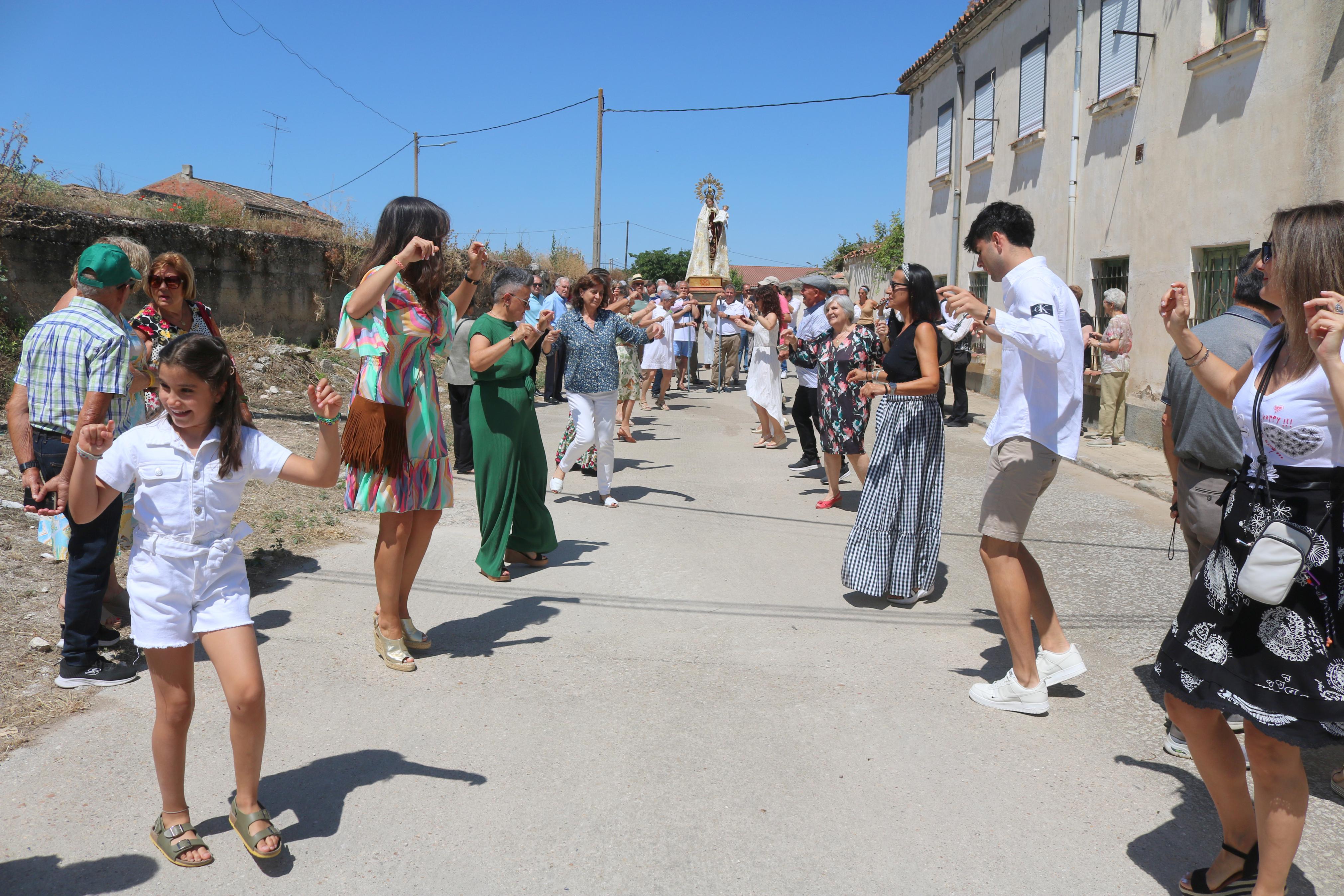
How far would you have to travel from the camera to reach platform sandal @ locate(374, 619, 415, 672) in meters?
4.26

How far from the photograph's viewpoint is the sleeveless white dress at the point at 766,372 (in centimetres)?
1080

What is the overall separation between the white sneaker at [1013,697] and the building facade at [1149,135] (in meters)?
7.36

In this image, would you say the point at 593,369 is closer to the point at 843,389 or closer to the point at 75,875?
the point at 843,389

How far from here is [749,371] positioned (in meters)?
11.1

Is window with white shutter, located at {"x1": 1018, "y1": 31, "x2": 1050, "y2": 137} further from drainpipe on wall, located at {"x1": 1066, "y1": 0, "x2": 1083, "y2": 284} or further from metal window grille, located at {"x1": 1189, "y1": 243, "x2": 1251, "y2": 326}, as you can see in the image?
metal window grille, located at {"x1": 1189, "y1": 243, "x2": 1251, "y2": 326}

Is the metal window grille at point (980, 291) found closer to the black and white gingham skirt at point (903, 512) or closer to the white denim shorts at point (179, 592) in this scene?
the black and white gingham skirt at point (903, 512)

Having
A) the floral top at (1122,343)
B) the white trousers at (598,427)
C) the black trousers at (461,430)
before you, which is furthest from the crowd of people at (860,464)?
the floral top at (1122,343)

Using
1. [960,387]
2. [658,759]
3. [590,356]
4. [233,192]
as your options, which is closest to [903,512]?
[658,759]

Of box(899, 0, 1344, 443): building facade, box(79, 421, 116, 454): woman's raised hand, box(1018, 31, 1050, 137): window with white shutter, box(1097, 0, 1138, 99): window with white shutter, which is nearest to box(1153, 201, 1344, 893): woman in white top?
box(79, 421, 116, 454): woman's raised hand

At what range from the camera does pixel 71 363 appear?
3.94 metres

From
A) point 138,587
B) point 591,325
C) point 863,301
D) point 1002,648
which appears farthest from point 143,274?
point 863,301

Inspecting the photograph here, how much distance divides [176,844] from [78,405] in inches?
81.8

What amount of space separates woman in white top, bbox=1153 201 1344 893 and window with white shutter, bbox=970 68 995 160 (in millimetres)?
16498

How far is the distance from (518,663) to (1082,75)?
1302 centimetres
